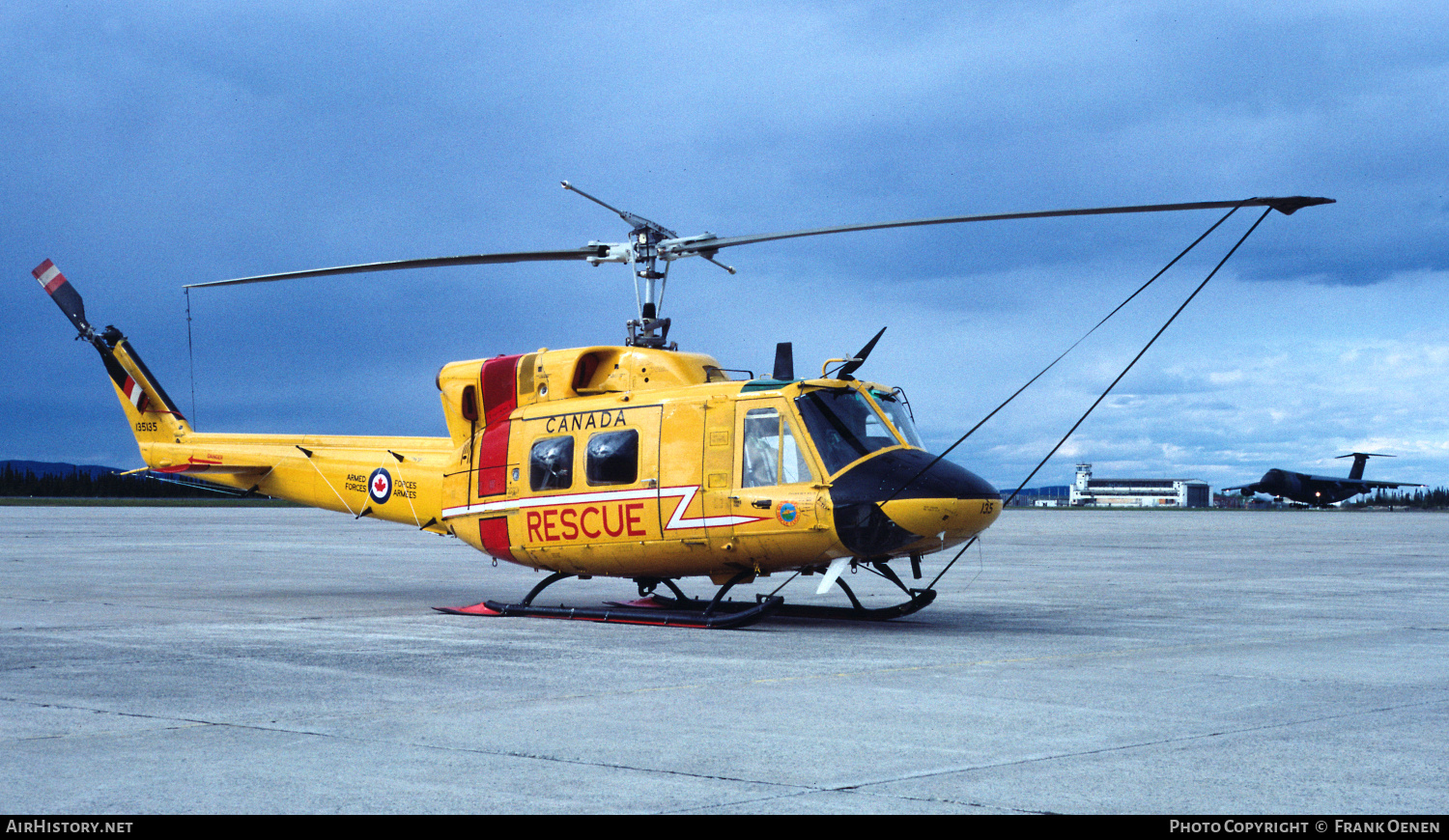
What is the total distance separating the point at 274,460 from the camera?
18.5m

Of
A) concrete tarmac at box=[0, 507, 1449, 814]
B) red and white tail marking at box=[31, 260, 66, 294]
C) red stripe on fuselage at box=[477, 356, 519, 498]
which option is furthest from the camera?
red and white tail marking at box=[31, 260, 66, 294]

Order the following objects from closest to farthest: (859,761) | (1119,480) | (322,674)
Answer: (859,761) < (322,674) < (1119,480)

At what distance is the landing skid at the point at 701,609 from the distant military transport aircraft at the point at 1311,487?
89482mm

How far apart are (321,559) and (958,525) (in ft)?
58.1

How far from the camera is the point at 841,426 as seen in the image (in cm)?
1306

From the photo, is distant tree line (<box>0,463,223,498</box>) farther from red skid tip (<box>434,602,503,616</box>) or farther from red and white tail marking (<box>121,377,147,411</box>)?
red skid tip (<box>434,602,503,616</box>)

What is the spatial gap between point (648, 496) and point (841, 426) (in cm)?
231

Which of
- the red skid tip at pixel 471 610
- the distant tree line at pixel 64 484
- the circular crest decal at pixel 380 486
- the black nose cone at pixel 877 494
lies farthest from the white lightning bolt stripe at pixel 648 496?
the distant tree line at pixel 64 484

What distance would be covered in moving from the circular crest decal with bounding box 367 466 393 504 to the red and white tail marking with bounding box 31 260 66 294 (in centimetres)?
669

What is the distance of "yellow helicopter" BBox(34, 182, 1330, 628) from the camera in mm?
12711

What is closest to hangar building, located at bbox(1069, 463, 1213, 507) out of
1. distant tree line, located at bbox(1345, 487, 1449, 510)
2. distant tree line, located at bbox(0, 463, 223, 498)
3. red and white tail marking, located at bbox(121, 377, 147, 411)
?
distant tree line, located at bbox(1345, 487, 1449, 510)

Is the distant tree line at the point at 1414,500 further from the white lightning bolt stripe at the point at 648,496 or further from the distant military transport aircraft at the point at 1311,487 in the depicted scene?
the white lightning bolt stripe at the point at 648,496
